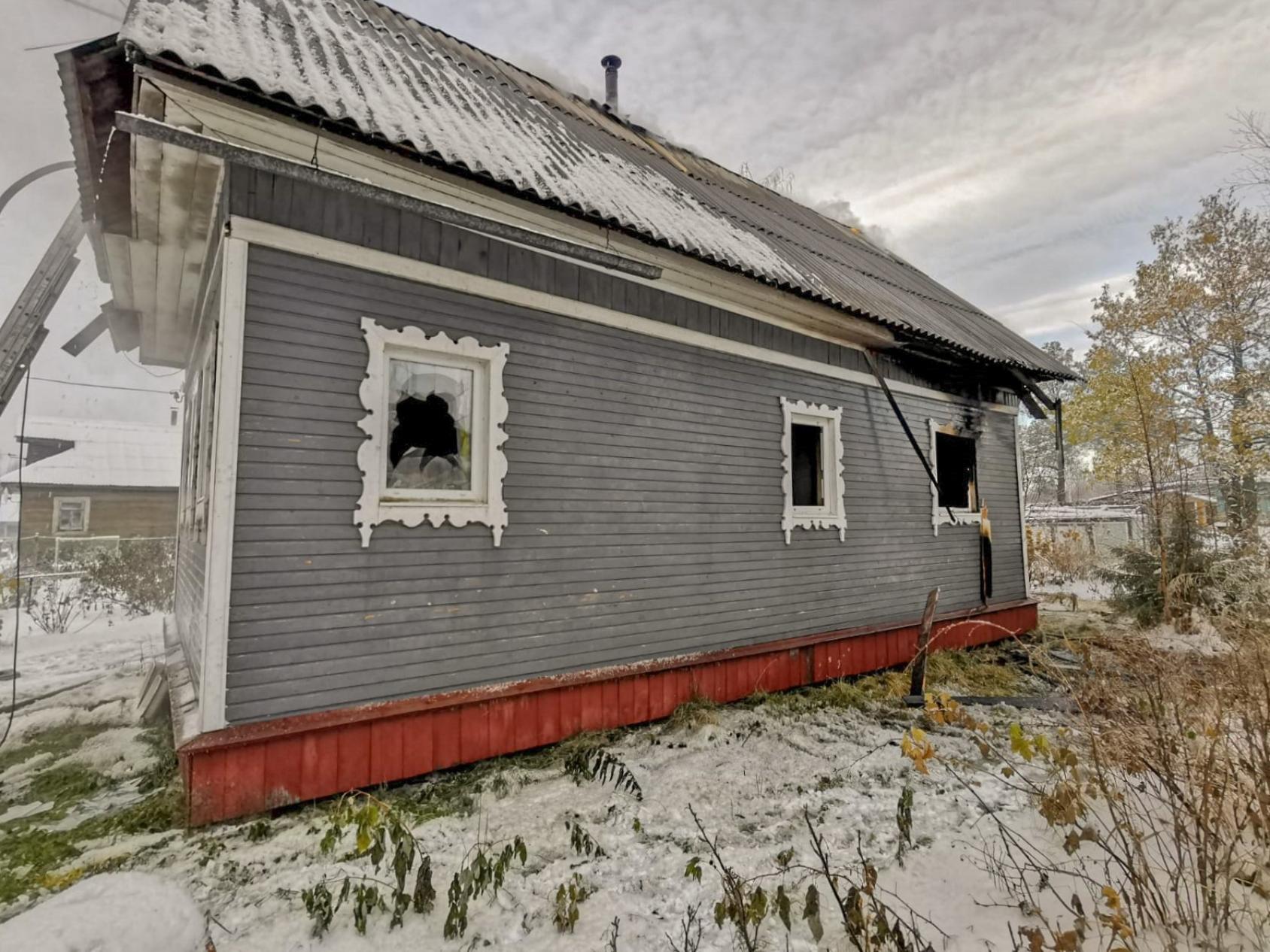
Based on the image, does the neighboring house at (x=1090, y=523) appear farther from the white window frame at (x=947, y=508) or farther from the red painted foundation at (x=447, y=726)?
the red painted foundation at (x=447, y=726)

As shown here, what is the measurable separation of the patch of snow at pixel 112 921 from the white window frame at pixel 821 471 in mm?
5317

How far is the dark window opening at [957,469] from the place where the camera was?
28.2ft

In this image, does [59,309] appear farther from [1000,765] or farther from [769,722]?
[1000,765]

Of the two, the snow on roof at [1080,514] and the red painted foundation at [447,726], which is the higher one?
the snow on roof at [1080,514]

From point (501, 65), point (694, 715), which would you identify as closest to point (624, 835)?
point (694, 715)

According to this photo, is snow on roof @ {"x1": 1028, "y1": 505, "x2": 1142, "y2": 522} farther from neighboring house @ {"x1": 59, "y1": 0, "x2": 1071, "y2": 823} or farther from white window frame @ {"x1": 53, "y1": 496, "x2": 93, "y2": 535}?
white window frame @ {"x1": 53, "y1": 496, "x2": 93, "y2": 535}

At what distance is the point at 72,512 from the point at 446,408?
22.6 m

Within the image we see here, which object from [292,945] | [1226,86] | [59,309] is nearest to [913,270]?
[1226,86]

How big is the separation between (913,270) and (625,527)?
33.3ft

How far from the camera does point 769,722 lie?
5.03 m

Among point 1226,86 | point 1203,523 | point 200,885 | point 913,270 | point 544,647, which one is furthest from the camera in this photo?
point 913,270

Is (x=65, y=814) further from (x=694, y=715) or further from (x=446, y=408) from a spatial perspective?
(x=694, y=715)

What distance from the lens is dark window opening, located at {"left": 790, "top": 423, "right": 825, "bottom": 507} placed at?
6.80m

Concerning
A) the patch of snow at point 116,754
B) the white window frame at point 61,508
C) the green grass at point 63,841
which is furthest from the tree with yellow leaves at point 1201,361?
the white window frame at point 61,508
